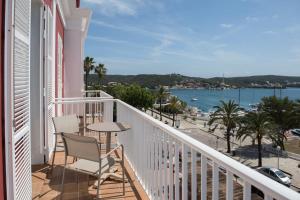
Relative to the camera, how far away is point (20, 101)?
233cm

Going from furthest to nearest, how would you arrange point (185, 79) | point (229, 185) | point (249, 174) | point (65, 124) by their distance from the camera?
point (185, 79) < point (65, 124) < point (229, 185) < point (249, 174)

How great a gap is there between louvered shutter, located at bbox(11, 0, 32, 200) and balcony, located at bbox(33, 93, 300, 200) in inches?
42.3

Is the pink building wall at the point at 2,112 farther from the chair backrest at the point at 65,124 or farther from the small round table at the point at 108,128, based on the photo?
the chair backrest at the point at 65,124

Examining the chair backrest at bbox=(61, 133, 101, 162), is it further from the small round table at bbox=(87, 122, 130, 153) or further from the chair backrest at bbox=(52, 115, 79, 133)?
the chair backrest at bbox=(52, 115, 79, 133)

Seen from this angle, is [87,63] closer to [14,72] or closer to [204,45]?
[14,72]

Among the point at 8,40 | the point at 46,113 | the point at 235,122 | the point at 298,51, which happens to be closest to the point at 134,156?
the point at 46,113

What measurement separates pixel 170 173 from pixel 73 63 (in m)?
8.38

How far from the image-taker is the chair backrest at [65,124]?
4.43m

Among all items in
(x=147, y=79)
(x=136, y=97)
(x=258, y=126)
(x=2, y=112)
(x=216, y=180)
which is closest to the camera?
(x=216, y=180)

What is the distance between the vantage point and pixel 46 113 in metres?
4.39

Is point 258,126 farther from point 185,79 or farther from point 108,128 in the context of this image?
point 185,79

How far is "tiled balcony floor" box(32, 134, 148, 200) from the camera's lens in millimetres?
3463

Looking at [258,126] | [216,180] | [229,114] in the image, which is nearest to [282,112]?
[229,114]

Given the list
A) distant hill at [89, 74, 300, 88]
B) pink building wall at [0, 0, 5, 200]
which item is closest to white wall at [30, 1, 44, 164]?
pink building wall at [0, 0, 5, 200]
